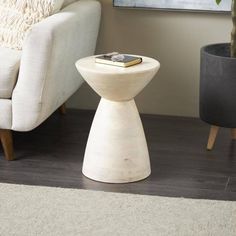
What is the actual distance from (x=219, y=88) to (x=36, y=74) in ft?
2.79

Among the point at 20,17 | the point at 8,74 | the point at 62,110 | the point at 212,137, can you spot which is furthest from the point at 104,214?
the point at 62,110

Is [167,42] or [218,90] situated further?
[167,42]

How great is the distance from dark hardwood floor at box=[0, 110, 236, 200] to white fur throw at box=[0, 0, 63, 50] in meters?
0.52

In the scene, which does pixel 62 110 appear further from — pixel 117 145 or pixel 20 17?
pixel 117 145

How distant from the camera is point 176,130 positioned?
131 inches

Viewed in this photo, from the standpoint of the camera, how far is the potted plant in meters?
2.82

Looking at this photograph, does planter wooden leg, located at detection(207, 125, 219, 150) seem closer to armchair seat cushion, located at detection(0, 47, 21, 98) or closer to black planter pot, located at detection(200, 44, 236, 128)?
black planter pot, located at detection(200, 44, 236, 128)

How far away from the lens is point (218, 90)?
9.41 ft

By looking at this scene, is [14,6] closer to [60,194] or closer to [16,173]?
[16,173]

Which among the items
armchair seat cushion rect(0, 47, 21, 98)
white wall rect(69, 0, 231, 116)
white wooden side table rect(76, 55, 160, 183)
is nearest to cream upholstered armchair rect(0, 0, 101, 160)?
armchair seat cushion rect(0, 47, 21, 98)

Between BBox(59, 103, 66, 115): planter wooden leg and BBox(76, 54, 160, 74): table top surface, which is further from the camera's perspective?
BBox(59, 103, 66, 115): planter wooden leg

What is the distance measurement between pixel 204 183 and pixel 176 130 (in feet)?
2.34

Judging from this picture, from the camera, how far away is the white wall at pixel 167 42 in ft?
11.1

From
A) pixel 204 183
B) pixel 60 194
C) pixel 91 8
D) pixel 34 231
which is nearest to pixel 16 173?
pixel 60 194
